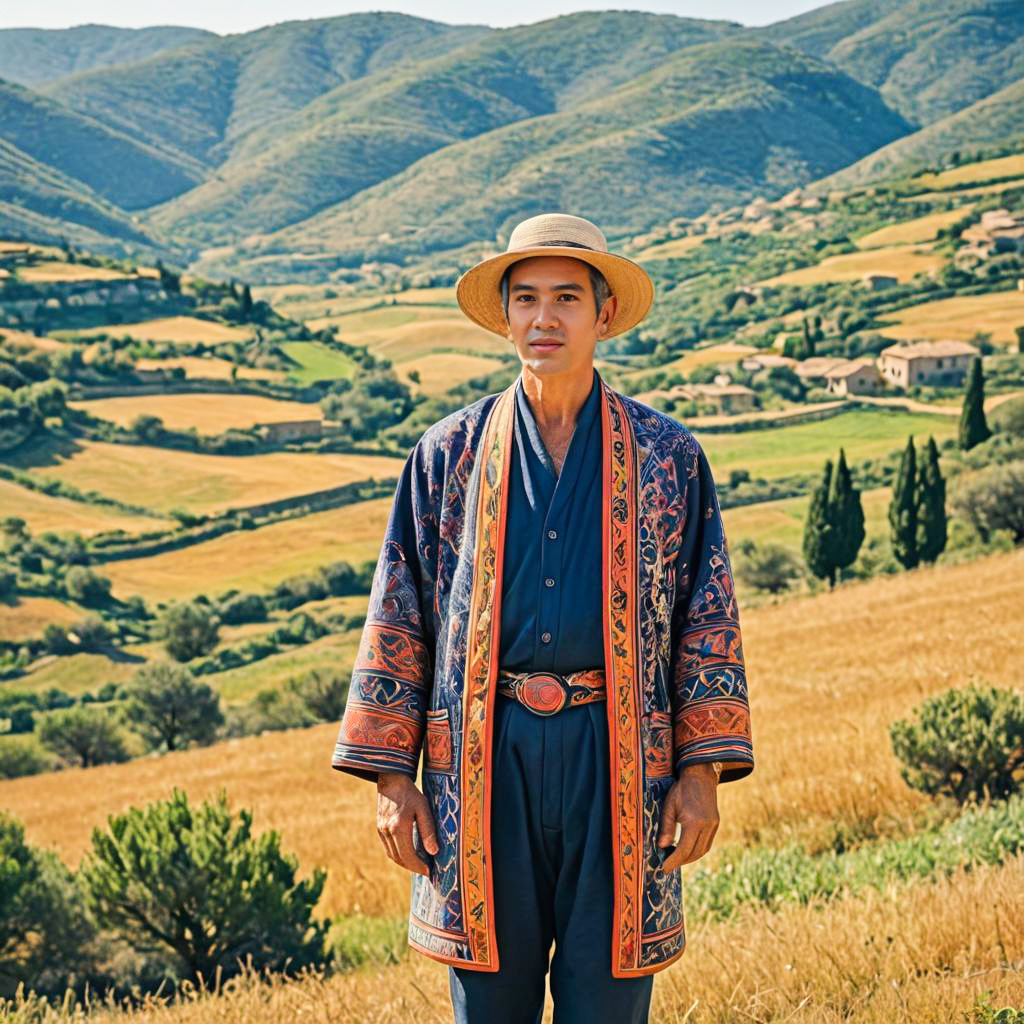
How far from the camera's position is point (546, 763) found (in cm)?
274

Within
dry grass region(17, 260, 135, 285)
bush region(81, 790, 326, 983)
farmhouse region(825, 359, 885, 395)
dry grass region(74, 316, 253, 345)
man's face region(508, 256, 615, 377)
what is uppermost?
dry grass region(17, 260, 135, 285)

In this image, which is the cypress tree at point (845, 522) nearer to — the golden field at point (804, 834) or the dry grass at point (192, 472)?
the golden field at point (804, 834)

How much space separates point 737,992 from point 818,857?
3210mm

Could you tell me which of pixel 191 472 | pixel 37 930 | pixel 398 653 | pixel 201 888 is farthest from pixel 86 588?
pixel 398 653

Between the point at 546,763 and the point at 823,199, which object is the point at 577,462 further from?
the point at 823,199

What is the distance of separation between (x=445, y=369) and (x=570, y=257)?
123374mm

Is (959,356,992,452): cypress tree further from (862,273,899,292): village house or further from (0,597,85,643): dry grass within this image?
(862,273,899,292): village house

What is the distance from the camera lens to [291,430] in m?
93.4

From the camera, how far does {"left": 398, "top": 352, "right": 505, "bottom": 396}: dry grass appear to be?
117875 millimetres

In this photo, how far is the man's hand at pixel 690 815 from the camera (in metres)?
2.78

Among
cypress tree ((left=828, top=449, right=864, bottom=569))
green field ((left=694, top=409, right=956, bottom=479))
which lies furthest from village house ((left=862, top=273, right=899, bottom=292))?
cypress tree ((left=828, top=449, right=864, bottom=569))

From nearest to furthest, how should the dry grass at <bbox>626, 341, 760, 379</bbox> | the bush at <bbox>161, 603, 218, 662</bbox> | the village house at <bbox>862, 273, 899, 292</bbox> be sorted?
the bush at <bbox>161, 603, 218, 662</bbox>, the dry grass at <bbox>626, 341, 760, 379</bbox>, the village house at <bbox>862, 273, 899, 292</bbox>

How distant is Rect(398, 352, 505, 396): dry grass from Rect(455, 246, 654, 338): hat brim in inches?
4368

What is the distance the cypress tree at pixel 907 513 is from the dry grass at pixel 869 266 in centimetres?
7708
